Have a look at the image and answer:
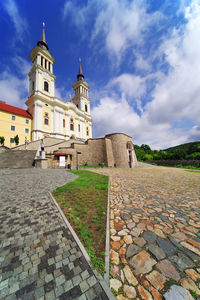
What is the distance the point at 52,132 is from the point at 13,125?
8.84 m

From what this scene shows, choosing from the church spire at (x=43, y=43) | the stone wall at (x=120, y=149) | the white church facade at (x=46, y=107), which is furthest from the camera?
the church spire at (x=43, y=43)

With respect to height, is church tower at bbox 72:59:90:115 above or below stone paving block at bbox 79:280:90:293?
above

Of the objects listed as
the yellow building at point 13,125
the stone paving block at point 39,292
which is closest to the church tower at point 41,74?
the yellow building at point 13,125

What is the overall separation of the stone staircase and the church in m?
0.61

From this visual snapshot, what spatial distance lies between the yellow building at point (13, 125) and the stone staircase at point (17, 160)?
26.0 ft

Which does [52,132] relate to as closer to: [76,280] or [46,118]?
[46,118]

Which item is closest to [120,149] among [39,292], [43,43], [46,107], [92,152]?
[92,152]

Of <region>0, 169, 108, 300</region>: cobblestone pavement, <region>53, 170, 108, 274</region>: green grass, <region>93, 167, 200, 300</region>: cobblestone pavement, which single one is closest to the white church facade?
<region>53, 170, 108, 274</region>: green grass

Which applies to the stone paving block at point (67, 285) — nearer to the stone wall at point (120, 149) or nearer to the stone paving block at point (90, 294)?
the stone paving block at point (90, 294)

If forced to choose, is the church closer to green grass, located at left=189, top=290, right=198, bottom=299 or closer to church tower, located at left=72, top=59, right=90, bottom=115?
church tower, located at left=72, top=59, right=90, bottom=115

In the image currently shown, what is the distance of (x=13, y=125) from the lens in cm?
2516

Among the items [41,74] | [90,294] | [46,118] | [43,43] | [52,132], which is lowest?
[90,294]

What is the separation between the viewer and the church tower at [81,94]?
44812mm

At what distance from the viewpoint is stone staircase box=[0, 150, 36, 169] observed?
45.3ft
